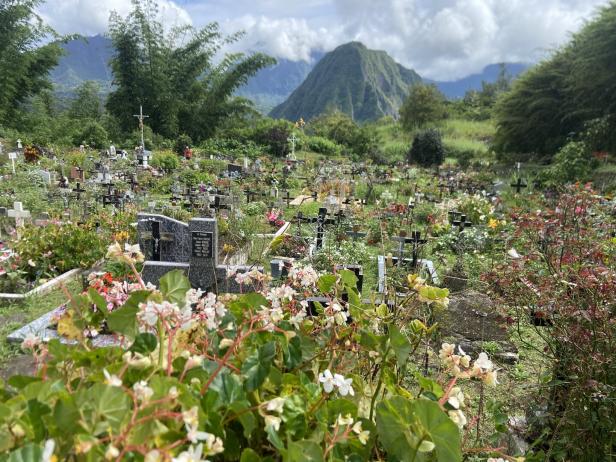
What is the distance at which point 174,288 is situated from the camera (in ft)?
3.14

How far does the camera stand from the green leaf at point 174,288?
37.3 inches

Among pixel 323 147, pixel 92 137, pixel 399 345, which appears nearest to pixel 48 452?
pixel 399 345

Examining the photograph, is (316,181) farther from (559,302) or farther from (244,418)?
(244,418)

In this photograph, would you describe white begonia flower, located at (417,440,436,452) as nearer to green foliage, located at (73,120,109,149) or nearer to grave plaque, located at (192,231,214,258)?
grave plaque, located at (192,231,214,258)

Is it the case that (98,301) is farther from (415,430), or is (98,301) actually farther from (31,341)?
(415,430)

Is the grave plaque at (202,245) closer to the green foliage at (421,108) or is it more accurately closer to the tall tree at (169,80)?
the tall tree at (169,80)

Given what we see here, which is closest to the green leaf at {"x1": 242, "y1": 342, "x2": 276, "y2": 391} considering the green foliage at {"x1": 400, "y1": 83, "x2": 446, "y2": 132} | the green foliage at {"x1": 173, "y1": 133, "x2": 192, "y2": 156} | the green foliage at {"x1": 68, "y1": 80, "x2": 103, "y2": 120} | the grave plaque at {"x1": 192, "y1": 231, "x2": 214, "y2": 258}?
the grave plaque at {"x1": 192, "y1": 231, "x2": 214, "y2": 258}

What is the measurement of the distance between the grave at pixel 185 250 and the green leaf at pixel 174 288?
3490 mm

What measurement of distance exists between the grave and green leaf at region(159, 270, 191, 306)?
3490mm

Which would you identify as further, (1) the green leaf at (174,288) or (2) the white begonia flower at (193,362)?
(1) the green leaf at (174,288)

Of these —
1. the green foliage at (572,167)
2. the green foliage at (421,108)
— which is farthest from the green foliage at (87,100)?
the green foliage at (572,167)

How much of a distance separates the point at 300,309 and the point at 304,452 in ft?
2.70

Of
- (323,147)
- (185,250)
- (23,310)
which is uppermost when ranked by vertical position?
(323,147)

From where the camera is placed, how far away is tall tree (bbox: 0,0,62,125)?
19255 millimetres
